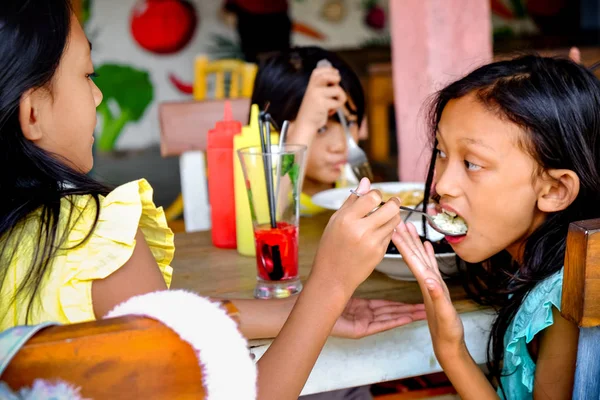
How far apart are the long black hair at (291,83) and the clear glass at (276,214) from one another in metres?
0.86

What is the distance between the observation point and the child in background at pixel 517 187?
1.09 m

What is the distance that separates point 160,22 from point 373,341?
6162 mm

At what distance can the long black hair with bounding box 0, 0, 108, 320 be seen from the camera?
87 cm

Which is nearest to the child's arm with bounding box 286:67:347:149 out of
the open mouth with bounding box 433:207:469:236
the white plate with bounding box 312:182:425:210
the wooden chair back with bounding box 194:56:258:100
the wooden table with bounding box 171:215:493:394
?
the white plate with bounding box 312:182:425:210

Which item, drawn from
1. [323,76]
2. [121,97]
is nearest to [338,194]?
[323,76]

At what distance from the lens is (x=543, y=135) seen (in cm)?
111

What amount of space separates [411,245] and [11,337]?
0.64 meters

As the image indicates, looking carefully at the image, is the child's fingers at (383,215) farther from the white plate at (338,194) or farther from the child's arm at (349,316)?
the white plate at (338,194)

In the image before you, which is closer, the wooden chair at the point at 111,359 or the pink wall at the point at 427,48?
the wooden chair at the point at 111,359

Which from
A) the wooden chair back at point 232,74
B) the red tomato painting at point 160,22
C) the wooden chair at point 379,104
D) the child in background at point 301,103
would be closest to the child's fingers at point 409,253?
the child in background at point 301,103

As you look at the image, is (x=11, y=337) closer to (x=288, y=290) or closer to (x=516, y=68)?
(x=288, y=290)

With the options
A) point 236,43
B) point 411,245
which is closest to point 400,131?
point 411,245

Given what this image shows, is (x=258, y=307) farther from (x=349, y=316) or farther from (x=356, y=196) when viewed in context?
(x=356, y=196)

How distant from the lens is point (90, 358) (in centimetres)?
54
